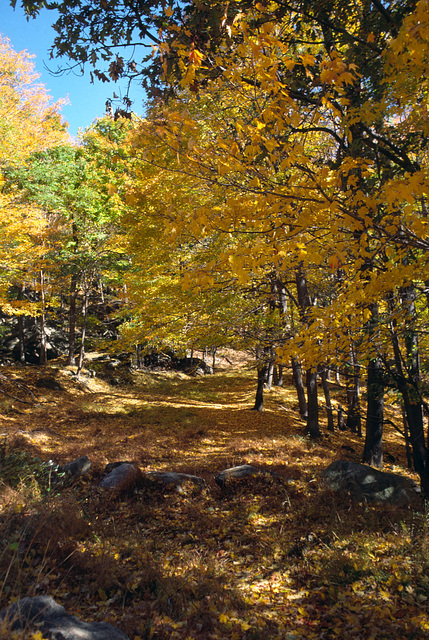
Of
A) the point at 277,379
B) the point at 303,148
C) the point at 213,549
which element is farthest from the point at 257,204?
the point at 277,379

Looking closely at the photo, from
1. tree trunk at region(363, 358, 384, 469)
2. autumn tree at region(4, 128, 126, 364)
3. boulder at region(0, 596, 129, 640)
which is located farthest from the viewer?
autumn tree at region(4, 128, 126, 364)

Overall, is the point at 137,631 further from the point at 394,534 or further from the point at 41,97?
the point at 41,97

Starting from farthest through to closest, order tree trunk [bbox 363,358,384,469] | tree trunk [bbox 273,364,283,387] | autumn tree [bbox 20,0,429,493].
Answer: tree trunk [bbox 273,364,283,387]
tree trunk [bbox 363,358,384,469]
autumn tree [bbox 20,0,429,493]

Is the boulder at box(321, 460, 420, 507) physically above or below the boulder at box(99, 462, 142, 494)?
above

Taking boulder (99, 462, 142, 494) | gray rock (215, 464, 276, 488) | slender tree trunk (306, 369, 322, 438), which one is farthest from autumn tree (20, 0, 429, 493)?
slender tree trunk (306, 369, 322, 438)

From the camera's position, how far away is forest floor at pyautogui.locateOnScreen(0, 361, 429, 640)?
3.38 metres

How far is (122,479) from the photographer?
6.65 m

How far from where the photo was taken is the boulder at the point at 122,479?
6492 millimetres

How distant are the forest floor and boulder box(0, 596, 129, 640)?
13.2 inches

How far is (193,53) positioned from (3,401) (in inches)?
528

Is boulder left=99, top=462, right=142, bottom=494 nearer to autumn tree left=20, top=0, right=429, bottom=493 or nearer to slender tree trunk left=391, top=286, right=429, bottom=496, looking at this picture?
autumn tree left=20, top=0, right=429, bottom=493

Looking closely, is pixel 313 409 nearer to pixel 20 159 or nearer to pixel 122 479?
pixel 122 479

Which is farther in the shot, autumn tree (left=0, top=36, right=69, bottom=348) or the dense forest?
autumn tree (left=0, top=36, right=69, bottom=348)

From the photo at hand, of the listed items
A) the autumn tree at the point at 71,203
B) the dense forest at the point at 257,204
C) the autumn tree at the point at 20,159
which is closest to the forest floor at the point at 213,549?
the dense forest at the point at 257,204
